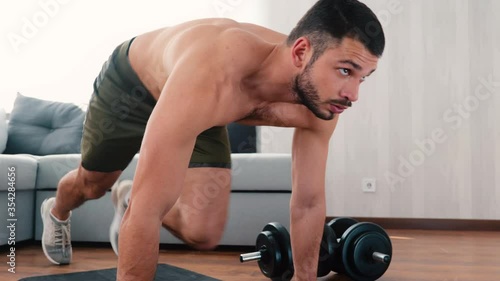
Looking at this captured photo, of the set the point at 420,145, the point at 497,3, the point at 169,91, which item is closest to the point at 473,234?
the point at 420,145

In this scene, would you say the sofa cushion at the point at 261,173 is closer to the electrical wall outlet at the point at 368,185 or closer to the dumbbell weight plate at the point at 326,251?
the dumbbell weight plate at the point at 326,251

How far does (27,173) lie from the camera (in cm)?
257

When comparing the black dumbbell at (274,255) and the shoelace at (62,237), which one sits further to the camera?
the shoelace at (62,237)

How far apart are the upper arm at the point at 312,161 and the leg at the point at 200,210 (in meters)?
0.25

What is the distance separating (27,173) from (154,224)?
5.76ft

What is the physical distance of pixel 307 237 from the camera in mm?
1508

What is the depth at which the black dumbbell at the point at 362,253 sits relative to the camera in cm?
182

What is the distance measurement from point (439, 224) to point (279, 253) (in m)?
2.04

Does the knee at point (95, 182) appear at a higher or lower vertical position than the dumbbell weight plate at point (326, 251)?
higher

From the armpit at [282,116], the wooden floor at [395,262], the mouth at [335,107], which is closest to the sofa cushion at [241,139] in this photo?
the wooden floor at [395,262]

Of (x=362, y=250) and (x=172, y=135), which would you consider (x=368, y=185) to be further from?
(x=172, y=135)

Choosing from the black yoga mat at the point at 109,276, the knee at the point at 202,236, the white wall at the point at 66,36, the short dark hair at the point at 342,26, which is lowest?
the black yoga mat at the point at 109,276

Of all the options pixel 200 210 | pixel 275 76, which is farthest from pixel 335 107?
pixel 200 210

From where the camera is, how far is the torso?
1.26 meters
